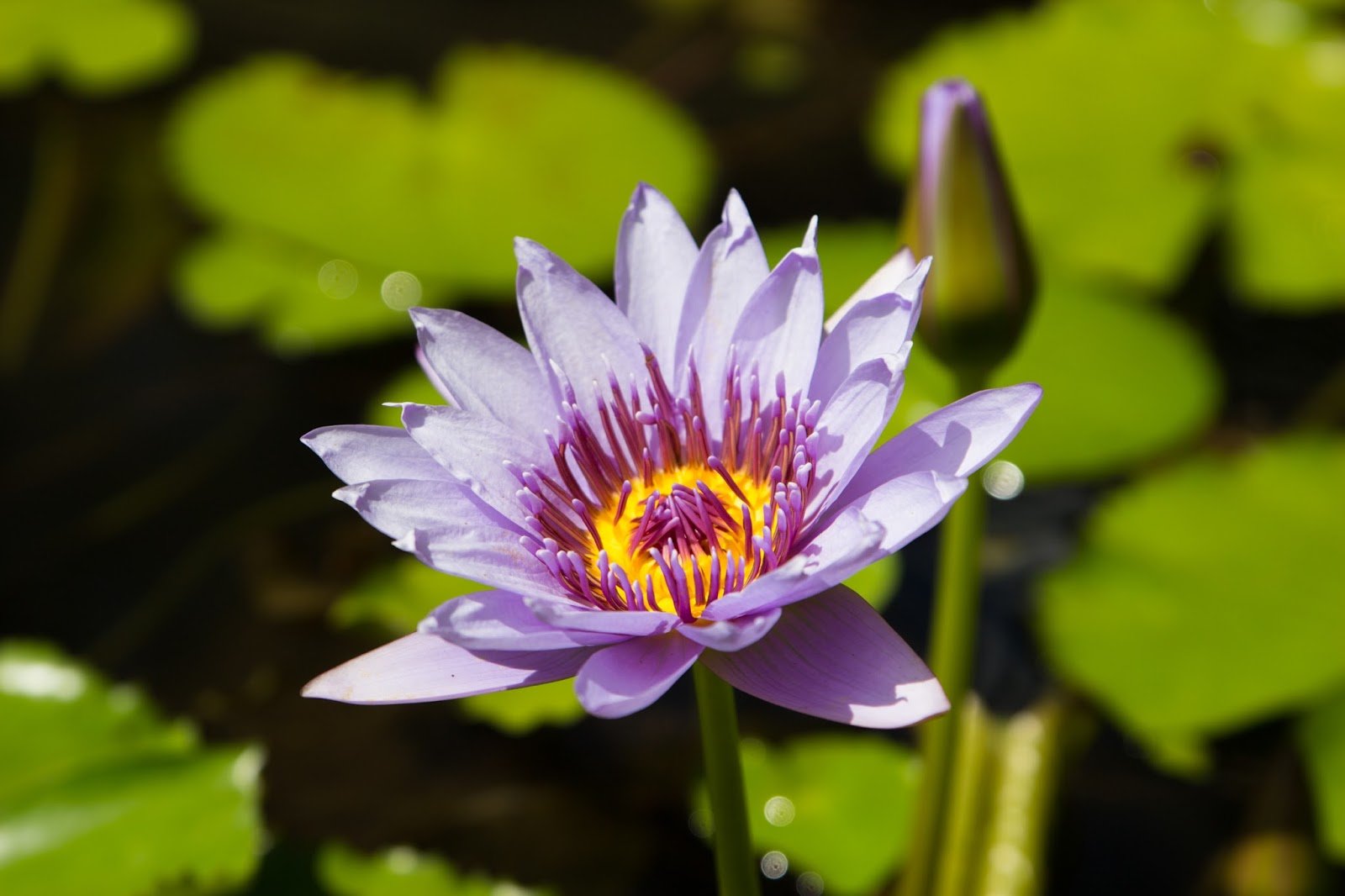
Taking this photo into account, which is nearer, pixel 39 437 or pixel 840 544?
pixel 840 544

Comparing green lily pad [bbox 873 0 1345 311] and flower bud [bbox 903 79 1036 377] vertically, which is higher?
flower bud [bbox 903 79 1036 377]

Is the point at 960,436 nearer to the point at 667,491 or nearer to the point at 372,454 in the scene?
the point at 667,491

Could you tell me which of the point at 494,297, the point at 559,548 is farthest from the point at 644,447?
the point at 494,297

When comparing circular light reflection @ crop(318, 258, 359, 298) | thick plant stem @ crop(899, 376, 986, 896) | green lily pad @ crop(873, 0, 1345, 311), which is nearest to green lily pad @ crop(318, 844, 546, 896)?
thick plant stem @ crop(899, 376, 986, 896)

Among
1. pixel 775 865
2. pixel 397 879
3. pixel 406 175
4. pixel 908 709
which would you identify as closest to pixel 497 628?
pixel 908 709

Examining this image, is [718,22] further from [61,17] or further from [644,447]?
[644,447]

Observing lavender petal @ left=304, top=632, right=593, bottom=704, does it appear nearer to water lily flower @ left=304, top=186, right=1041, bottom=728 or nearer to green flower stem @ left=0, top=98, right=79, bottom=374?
water lily flower @ left=304, top=186, right=1041, bottom=728
